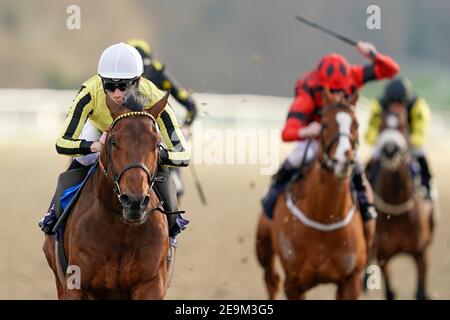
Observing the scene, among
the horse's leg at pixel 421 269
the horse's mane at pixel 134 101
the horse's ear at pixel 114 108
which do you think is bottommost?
the horse's leg at pixel 421 269

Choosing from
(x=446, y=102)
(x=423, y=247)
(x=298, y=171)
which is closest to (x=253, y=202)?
(x=423, y=247)

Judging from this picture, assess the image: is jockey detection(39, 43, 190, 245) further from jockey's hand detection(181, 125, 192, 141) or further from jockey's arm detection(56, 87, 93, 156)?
jockey's hand detection(181, 125, 192, 141)

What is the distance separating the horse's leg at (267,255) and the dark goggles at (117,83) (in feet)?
11.8

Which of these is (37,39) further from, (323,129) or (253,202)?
(323,129)

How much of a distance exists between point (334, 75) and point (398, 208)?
2.54 meters

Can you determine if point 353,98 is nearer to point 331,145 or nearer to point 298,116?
point 331,145

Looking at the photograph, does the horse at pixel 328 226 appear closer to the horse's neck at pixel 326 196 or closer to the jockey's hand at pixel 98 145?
the horse's neck at pixel 326 196

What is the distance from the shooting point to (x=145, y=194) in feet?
19.7

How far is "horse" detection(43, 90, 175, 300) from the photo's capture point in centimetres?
623

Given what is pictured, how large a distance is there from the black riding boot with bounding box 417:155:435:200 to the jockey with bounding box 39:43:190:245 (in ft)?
18.0

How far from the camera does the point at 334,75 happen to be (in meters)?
9.56

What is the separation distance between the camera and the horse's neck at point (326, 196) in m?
8.88
